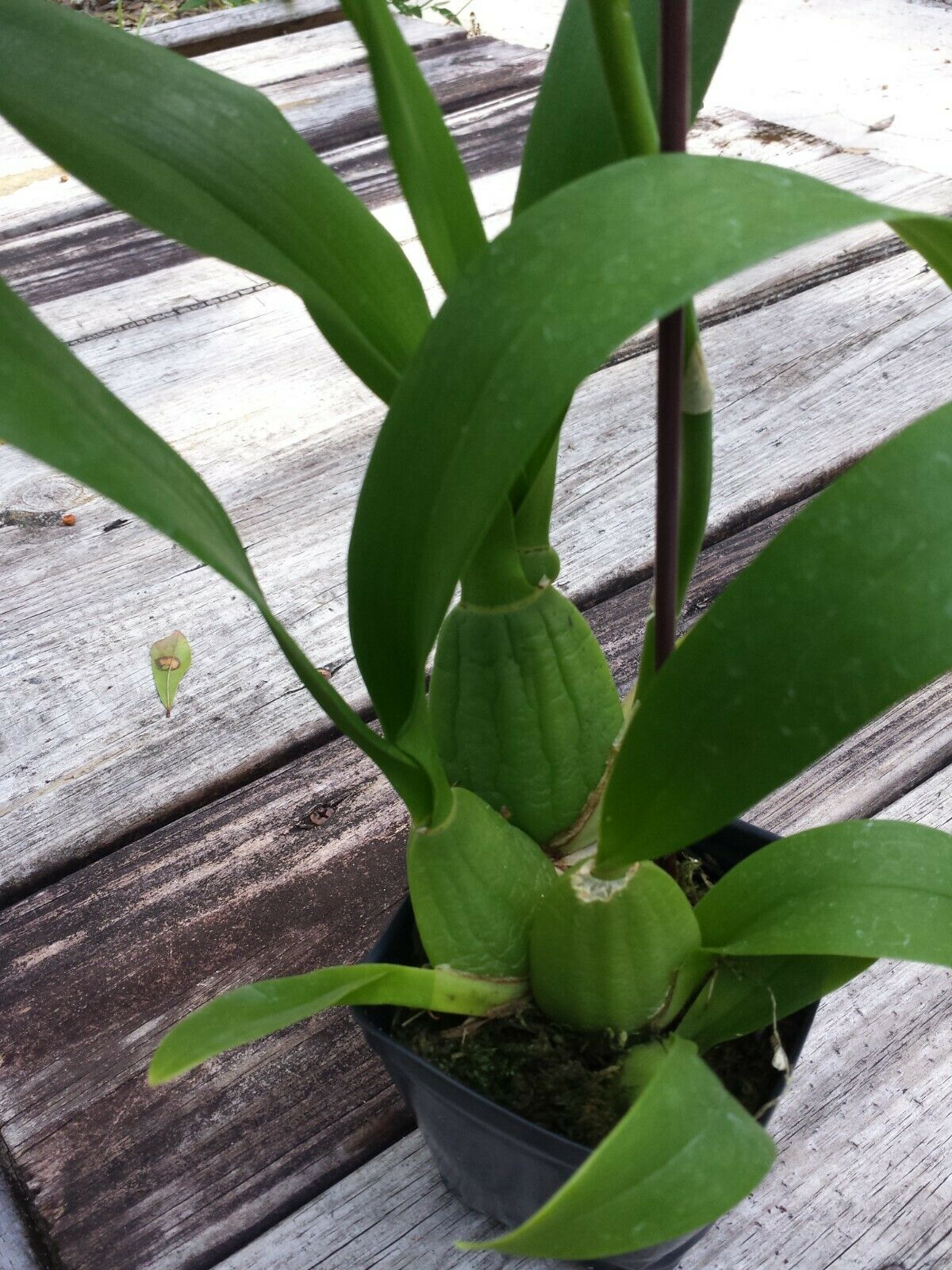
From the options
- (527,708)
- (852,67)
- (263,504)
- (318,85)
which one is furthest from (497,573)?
(852,67)

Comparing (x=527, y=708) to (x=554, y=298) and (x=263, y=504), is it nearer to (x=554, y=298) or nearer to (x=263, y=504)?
(x=554, y=298)

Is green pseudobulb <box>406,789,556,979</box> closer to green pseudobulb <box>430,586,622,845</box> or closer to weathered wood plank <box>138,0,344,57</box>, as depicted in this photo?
green pseudobulb <box>430,586,622,845</box>

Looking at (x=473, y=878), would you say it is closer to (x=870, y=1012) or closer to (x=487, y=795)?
(x=487, y=795)

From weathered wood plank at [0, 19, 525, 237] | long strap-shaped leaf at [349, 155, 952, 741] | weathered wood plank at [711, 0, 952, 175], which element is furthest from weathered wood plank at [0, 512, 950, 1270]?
weathered wood plank at [711, 0, 952, 175]

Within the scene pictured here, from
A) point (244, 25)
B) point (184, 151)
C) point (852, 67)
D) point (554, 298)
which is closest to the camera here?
point (554, 298)

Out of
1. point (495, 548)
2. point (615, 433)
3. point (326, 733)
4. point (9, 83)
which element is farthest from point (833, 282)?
point (9, 83)

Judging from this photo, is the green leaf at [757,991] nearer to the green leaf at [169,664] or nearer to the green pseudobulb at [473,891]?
the green pseudobulb at [473,891]
